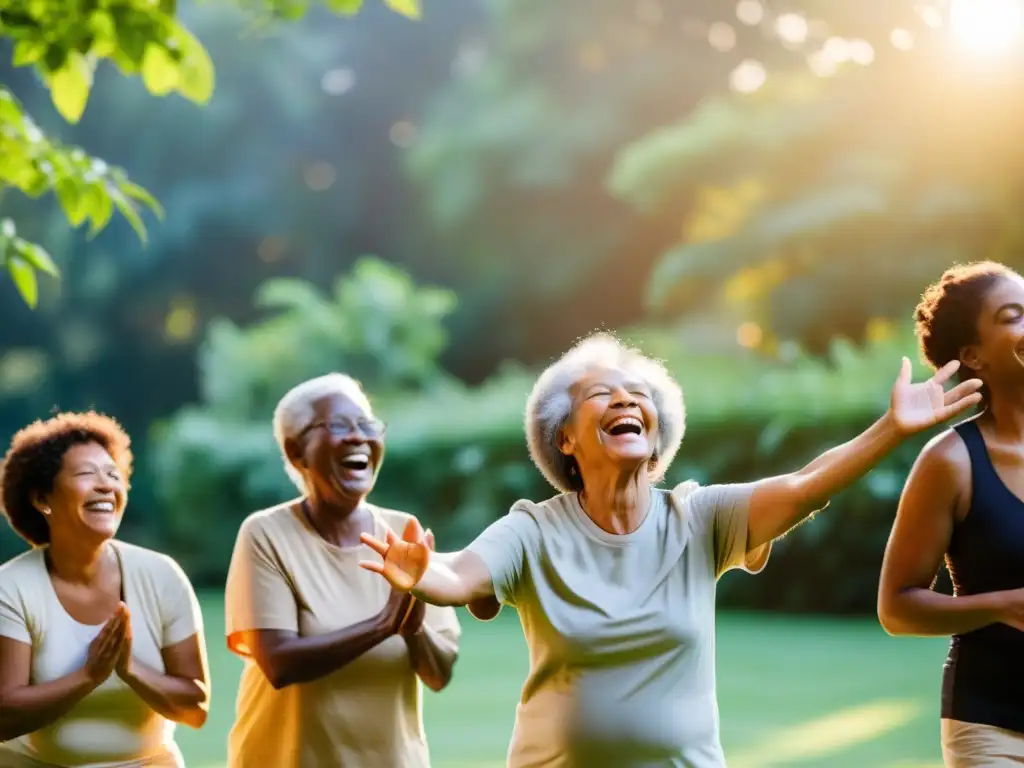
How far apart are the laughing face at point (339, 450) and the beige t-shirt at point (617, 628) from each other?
858mm

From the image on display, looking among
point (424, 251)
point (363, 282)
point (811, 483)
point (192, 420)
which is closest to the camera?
point (811, 483)

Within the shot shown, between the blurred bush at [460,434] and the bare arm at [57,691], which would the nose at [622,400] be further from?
the blurred bush at [460,434]

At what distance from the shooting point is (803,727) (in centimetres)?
877

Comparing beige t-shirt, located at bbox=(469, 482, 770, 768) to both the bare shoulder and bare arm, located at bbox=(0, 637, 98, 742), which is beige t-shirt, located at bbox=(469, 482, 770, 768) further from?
bare arm, located at bbox=(0, 637, 98, 742)

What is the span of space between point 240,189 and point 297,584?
27.3 metres

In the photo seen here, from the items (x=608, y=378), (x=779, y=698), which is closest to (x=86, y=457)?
(x=608, y=378)

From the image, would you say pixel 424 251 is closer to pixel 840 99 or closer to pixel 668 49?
pixel 668 49

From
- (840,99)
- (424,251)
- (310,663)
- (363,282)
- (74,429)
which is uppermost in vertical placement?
(424,251)

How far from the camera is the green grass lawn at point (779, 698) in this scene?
26.5 feet

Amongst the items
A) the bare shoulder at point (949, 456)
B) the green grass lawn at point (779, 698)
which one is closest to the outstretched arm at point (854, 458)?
the bare shoulder at point (949, 456)

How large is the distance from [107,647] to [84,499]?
0.38m

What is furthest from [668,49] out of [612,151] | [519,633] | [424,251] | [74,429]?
[74,429]

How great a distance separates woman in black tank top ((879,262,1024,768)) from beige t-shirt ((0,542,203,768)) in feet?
5.24

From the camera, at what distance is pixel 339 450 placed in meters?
3.88
